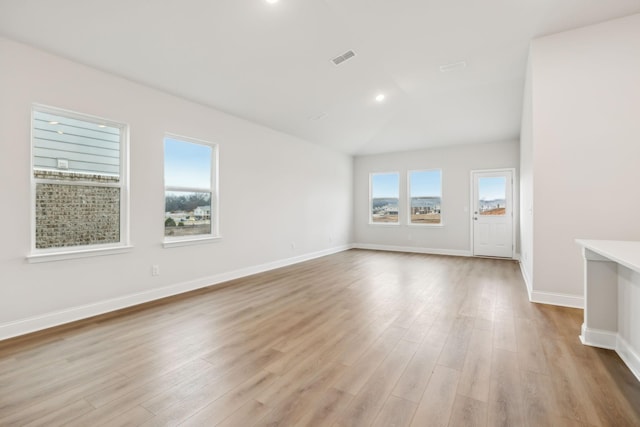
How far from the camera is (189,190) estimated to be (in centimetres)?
436

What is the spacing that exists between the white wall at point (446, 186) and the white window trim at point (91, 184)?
625 cm

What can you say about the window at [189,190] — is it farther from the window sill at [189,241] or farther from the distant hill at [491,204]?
the distant hill at [491,204]

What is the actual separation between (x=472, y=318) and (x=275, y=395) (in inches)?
90.2

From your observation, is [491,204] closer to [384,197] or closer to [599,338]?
[384,197]

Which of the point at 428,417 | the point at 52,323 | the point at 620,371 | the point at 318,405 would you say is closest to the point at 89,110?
the point at 52,323

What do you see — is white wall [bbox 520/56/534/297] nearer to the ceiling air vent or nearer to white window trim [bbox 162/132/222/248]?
the ceiling air vent

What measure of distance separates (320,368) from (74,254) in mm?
2844

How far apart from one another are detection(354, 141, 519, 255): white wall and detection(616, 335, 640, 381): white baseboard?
4930mm

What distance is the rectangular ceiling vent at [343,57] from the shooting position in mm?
4101

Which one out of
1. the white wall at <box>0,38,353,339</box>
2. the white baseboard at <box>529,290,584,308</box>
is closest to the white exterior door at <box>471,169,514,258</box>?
the white baseboard at <box>529,290,584,308</box>

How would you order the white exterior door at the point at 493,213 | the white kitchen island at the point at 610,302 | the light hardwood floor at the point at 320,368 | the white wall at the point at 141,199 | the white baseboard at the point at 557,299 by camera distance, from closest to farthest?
1. the light hardwood floor at the point at 320,368
2. the white kitchen island at the point at 610,302
3. the white wall at the point at 141,199
4. the white baseboard at the point at 557,299
5. the white exterior door at the point at 493,213

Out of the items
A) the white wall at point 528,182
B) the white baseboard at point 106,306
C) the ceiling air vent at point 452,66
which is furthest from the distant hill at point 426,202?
the white baseboard at point 106,306

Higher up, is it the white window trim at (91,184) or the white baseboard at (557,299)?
the white window trim at (91,184)

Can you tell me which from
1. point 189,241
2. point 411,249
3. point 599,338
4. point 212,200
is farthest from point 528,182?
point 189,241
